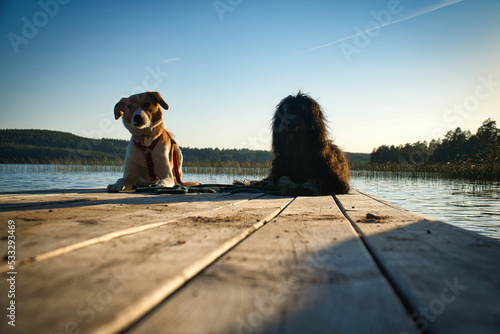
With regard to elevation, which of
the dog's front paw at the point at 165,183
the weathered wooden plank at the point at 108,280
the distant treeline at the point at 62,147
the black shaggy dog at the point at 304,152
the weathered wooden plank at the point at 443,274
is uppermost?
the distant treeline at the point at 62,147

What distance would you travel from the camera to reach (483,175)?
13688 mm

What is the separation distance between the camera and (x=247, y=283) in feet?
2.69

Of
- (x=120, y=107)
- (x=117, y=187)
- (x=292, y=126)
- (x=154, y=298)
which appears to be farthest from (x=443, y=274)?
(x=120, y=107)

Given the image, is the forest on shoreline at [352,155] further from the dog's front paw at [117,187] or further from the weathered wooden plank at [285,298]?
the weathered wooden plank at [285,298]

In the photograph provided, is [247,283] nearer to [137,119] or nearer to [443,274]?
[443,274]

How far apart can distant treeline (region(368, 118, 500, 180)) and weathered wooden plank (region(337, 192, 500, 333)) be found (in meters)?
15.3

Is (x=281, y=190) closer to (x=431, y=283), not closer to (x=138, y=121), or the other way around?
(x=138, y=121)

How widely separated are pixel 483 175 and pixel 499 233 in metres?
12.9

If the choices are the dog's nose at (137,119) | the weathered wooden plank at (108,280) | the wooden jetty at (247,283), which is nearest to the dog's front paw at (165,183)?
the dog's nose at (137,119)

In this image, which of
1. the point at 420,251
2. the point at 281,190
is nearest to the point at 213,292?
the point at 420,251

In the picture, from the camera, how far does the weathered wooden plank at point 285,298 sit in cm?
61

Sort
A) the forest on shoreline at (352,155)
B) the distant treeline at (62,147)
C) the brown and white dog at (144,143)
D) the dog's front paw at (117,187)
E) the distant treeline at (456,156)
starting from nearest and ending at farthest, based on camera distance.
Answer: the dog's front paw at (117,187)
the brown and white dog at (144,143)
the distant treeline at (456,156)
the forest on shoreline at (352,155)
the distant treeline at (62,147)

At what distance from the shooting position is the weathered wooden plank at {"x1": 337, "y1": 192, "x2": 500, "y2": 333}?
0.64 meters

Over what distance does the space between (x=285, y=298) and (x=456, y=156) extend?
37.2m
